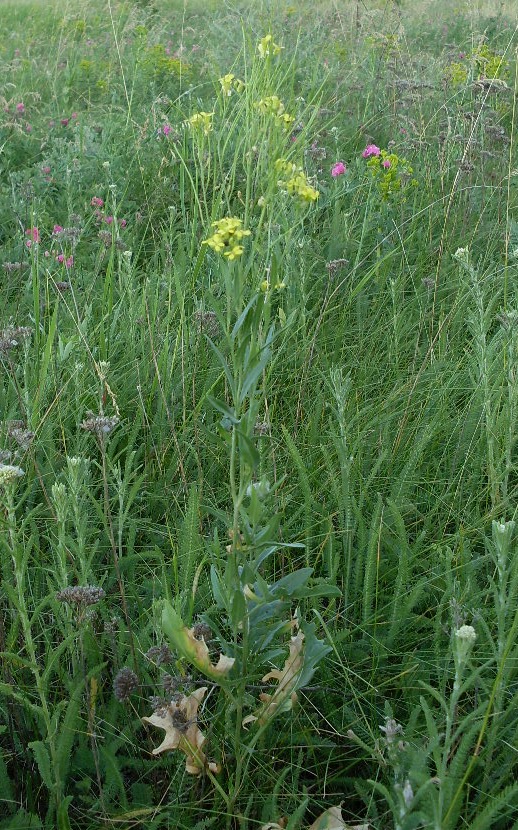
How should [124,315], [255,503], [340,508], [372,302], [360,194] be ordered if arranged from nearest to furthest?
[255,503] < [340,508] < [124,315] < [372,302] < [360,194]

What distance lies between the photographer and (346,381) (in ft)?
6.42

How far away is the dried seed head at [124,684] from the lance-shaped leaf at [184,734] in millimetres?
90

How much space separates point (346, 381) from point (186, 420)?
1.67ft

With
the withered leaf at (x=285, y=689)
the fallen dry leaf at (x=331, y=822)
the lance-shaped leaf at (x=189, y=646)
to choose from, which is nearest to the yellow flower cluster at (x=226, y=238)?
Result: the lance-shaped leaf at (x=189, y=646)

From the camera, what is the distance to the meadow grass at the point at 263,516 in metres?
1.28

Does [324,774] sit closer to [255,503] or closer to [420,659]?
[420,659]

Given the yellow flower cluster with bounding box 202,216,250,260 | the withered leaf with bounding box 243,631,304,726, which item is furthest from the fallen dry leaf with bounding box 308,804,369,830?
the yellow flower cluster with bounding box 202,216,250,260

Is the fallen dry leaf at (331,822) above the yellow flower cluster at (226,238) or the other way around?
the other way around

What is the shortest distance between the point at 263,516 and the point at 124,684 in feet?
1.39

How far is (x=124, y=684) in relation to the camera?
1.40m

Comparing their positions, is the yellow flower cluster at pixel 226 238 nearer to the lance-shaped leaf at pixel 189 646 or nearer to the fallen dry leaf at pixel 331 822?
the lance-shaped leaf at pixel 189 646

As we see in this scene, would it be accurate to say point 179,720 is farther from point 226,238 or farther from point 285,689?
point 226,238

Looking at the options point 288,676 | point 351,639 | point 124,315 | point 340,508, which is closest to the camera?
point 288,676

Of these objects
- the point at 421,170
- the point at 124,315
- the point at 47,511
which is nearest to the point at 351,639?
the point at 47,511
